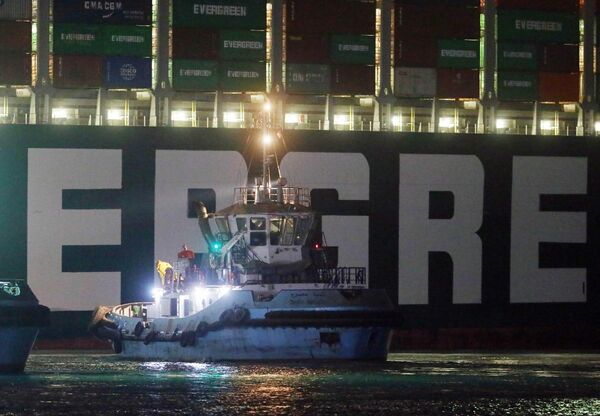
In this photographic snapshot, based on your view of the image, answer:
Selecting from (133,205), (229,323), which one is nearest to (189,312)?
(229,323)

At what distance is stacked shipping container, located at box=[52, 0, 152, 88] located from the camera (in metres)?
36.6

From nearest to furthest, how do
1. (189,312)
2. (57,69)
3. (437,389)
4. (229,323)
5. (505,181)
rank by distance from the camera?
(437,389) → (229,323) → (189,312) → (57,69) → (505,181)

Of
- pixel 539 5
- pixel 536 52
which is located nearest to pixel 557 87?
pixel 536 52

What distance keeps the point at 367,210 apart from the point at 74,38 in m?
8.12

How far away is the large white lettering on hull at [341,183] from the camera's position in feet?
124

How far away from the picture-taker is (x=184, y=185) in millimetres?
37094

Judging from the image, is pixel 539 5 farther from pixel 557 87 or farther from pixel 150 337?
pixel 150 337

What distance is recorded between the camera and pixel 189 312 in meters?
31.7

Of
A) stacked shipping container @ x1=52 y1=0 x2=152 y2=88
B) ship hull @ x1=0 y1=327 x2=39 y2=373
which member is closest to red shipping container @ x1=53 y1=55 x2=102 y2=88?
stacked shipping container @ x1=52 y1=0 x2=152 y2=88

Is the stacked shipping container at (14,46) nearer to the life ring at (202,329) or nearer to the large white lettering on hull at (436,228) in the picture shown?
the life ring at (202,329)

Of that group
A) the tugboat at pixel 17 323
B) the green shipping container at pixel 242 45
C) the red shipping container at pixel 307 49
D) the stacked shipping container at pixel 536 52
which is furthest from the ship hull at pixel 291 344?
the stacked shipping container at pixel 536 52

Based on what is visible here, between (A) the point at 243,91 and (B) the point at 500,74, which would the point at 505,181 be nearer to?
(B) the point at 500,74

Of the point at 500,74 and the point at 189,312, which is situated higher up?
the point at 500,74

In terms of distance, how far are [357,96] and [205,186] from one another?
4513 mm
